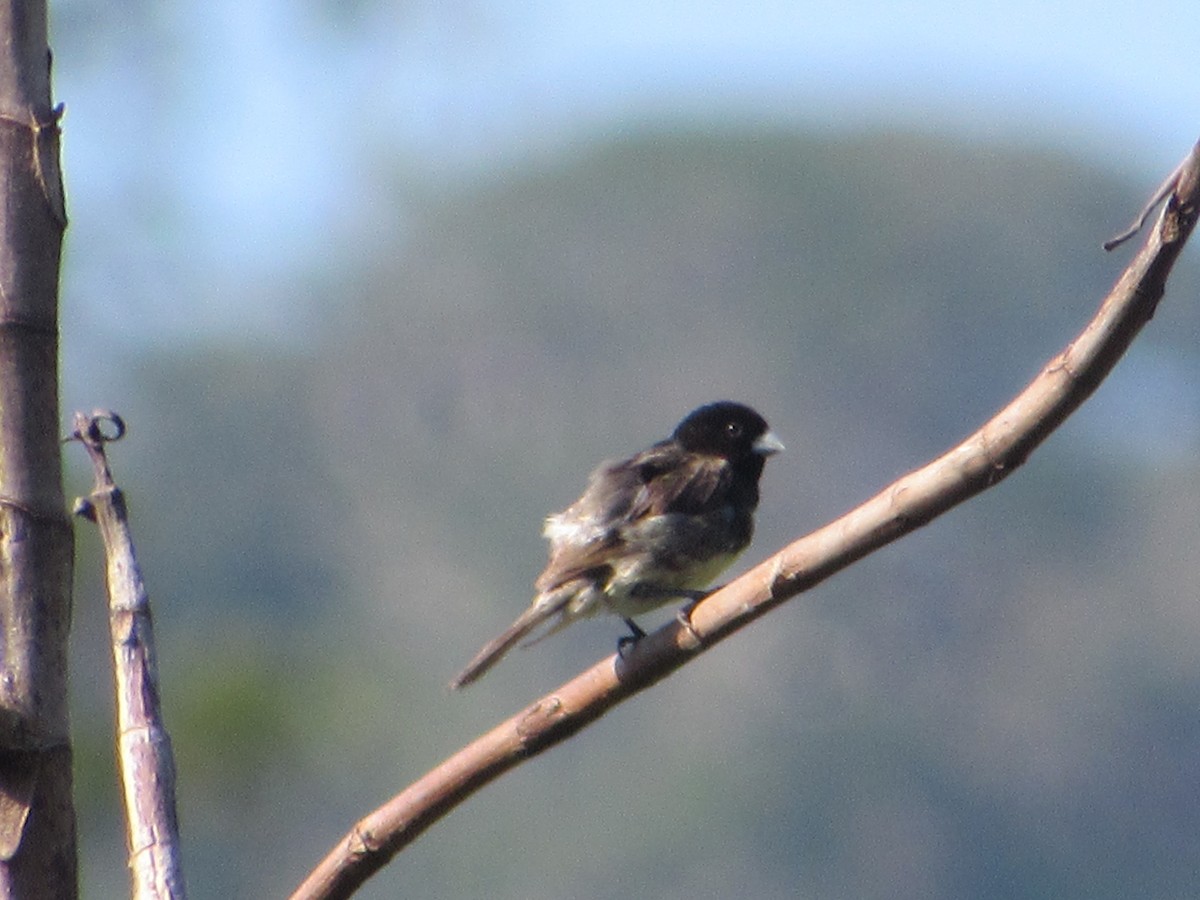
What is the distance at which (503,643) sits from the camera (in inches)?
220

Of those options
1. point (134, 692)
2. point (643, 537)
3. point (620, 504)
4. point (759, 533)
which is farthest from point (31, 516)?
point (759, 533)

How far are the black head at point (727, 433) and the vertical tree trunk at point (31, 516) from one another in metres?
4.31

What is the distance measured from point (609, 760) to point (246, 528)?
508 inches

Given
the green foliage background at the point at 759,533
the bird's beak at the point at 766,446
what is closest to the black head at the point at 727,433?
the bird's beak at the point at 766,446

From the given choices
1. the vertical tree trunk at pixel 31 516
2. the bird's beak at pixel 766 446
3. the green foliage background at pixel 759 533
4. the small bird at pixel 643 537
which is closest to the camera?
the vertical tree trunk at pixel 31 516

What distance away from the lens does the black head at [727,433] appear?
6.98 metres

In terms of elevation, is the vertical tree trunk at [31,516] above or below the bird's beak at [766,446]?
below

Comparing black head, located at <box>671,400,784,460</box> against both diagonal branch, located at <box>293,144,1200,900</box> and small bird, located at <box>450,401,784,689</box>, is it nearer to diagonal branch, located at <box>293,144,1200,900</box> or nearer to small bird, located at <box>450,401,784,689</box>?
small bird, located at <box>450,401,784,689</box>

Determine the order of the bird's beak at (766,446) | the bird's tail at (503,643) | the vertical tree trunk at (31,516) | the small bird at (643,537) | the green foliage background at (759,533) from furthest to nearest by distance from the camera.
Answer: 1. the green foliage background at (759,533)
2. the bird's beak at (766,446)
3. the small bird at (643,537)
4. the bird's tail at (503,643)
5. the vertical tree trunk at (31,516)

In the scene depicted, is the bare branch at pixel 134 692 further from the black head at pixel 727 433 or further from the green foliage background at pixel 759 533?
the green foliage background at pixel 759 533

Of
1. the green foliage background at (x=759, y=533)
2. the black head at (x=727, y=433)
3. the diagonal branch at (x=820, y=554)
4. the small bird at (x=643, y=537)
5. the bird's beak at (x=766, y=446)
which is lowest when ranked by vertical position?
the diagonal branch at (x=820, y=554)

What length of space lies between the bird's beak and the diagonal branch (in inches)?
141

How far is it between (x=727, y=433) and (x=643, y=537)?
887 mm

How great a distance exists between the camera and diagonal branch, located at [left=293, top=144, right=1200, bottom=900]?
8.76 ft
